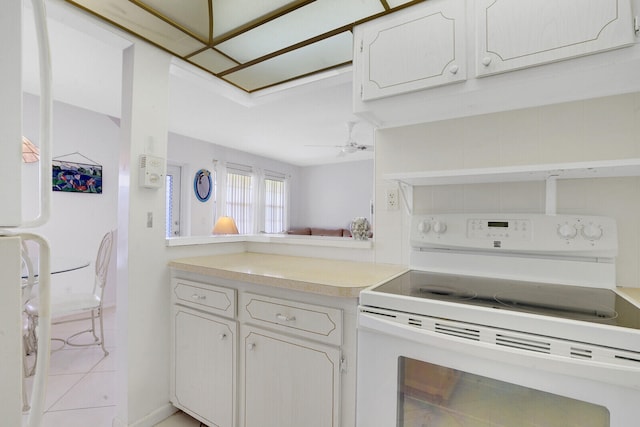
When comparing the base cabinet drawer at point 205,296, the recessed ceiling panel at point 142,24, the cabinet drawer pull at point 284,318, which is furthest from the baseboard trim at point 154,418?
the recessed ceiling panel at point 142,24

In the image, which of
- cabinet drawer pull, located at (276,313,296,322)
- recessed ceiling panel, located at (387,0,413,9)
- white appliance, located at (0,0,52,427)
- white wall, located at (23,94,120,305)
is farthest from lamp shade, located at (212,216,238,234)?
white appliance, located at (0,0,52,427)

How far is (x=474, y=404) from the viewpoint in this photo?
93cm

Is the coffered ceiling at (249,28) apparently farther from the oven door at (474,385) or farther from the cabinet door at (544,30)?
the oven door at (474,385)

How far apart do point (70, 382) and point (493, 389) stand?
8.70 feet

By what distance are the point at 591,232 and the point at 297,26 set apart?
1.69 metres

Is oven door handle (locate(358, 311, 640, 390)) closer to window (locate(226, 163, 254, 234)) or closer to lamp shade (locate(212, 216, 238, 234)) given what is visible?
lamp shade (locate(212, 216, 238, 234))

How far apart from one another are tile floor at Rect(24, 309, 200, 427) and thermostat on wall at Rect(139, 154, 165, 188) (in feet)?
4.38

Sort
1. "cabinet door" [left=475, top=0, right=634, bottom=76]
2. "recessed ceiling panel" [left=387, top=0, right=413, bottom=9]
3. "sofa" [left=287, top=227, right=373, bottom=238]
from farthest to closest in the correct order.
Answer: "sofa" [left=287, top=227, right=373, bottom=238]
"recessed ceiling panel" [left=387, top=0, right=413, bottom=9]
"cabinet door" [left=475, top=0, right=634, bottom=76]

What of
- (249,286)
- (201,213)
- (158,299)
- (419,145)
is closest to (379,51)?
(419,145)

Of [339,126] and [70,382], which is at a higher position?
[339,126]

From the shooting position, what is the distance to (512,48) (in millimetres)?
1121

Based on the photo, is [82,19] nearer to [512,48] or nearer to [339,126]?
[512,48]

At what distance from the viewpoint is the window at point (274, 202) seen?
658cm

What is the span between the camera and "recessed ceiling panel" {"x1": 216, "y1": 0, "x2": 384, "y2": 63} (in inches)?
59.8
